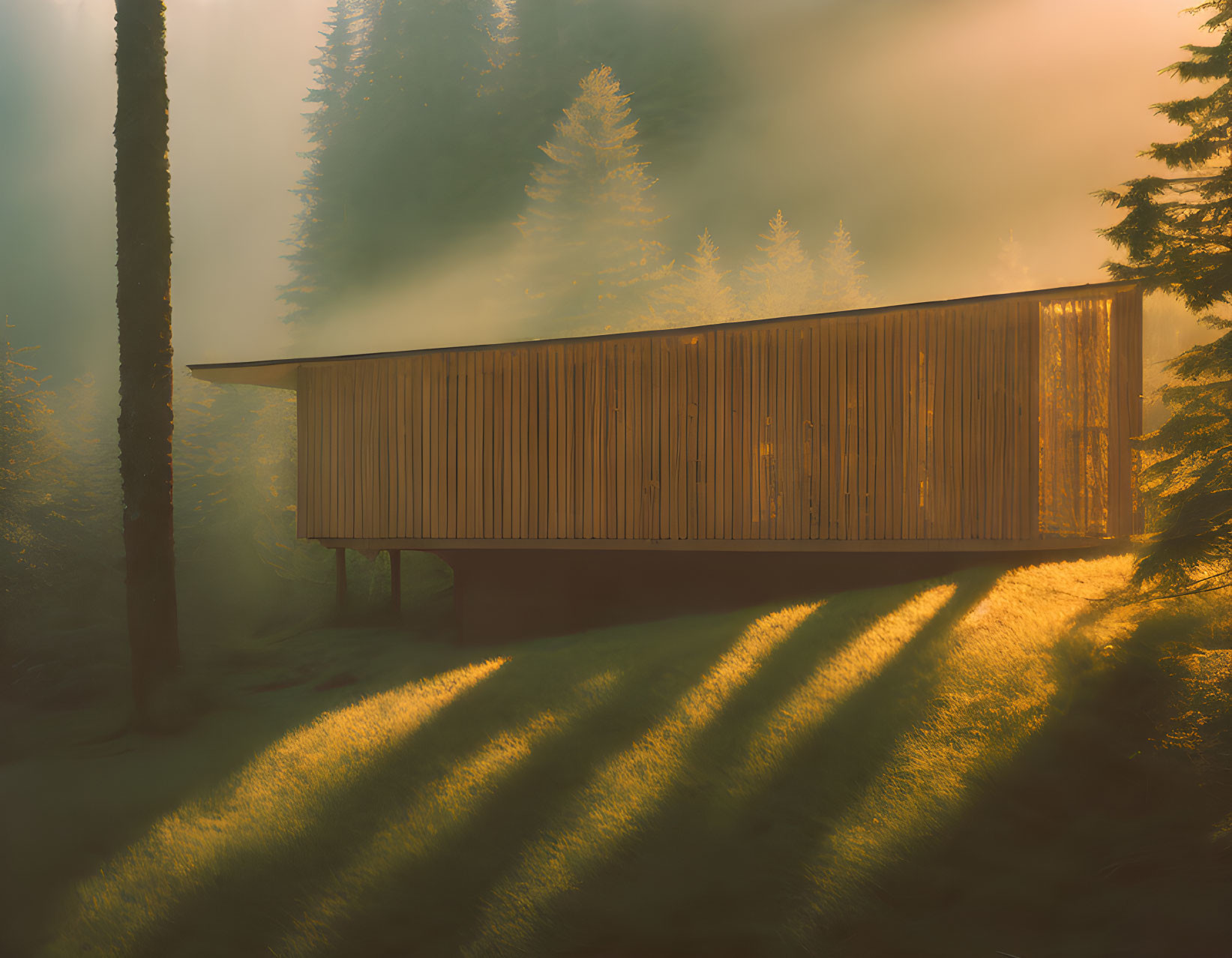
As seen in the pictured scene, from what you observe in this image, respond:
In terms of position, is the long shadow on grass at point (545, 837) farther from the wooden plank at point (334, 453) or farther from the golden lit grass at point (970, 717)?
the wooden plank at point (334, 453)

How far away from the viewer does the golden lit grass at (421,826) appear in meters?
4.91

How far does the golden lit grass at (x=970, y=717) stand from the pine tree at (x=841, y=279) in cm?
2068

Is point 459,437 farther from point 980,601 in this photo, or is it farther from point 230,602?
point 230,602

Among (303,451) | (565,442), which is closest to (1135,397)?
(565,442)

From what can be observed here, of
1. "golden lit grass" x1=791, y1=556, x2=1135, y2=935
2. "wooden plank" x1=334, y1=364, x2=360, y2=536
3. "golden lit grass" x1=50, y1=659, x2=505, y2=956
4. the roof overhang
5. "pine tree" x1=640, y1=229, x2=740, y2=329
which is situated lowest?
"golden lit grass" x1=50, y1=659, x2=505, y2=956

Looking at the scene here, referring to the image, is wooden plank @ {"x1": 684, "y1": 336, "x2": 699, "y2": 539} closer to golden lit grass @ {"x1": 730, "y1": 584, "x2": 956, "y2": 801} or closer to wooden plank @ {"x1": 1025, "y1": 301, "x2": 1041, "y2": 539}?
golden lit grass @ {"x1": 730, "y1": 584, "x2": 956, "y2": 801}

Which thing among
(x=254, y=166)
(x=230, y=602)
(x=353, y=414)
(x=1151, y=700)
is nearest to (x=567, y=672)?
(x=353, y=414)

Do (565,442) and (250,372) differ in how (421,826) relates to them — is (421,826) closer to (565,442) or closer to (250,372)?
(565,442)

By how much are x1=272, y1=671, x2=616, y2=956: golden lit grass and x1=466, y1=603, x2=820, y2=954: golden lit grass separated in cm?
77

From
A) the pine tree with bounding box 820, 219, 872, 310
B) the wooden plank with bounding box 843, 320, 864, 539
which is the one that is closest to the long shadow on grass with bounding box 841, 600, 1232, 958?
the wooden plank with bounding box 843, 320, 864, 539

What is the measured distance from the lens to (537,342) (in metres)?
9.12

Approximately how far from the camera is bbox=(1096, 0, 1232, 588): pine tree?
6.03m

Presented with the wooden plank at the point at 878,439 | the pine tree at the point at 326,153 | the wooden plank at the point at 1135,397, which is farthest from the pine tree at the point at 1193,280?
the pine tree at the point at 326,153

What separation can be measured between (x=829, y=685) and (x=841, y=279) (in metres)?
25.7
